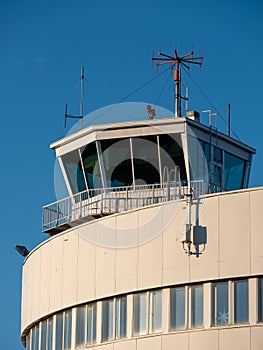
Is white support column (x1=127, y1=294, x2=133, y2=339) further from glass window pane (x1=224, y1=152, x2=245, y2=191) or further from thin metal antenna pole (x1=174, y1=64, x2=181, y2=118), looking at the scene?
thin metal antenna pole (x1=174, y1=64, x2=181, y2=118)

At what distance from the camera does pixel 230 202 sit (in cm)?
3050

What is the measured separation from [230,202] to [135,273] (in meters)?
3.74

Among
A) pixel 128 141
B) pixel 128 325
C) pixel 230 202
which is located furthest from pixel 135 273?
pixel 128 141

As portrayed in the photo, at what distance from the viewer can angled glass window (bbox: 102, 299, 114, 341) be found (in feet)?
107

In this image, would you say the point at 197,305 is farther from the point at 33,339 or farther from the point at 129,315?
the point at 33,339

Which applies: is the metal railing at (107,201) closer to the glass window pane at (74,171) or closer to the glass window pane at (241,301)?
the glass window pane at (74,171)

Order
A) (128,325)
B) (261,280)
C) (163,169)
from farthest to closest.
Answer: (163,169) < (128,325) < (261,280)

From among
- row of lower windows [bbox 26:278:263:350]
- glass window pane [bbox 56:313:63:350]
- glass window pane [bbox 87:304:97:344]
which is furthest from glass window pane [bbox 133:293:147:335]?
glass window pane [bbox 56:313:63:350]

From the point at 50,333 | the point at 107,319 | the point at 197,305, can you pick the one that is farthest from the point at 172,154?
the point at 197,305

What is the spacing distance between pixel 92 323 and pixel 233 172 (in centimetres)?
879

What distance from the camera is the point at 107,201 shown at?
3644 cm

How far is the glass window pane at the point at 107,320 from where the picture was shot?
107 ft

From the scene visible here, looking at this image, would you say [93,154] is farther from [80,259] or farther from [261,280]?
[261,280]

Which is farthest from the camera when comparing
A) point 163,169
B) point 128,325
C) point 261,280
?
point 163,169
